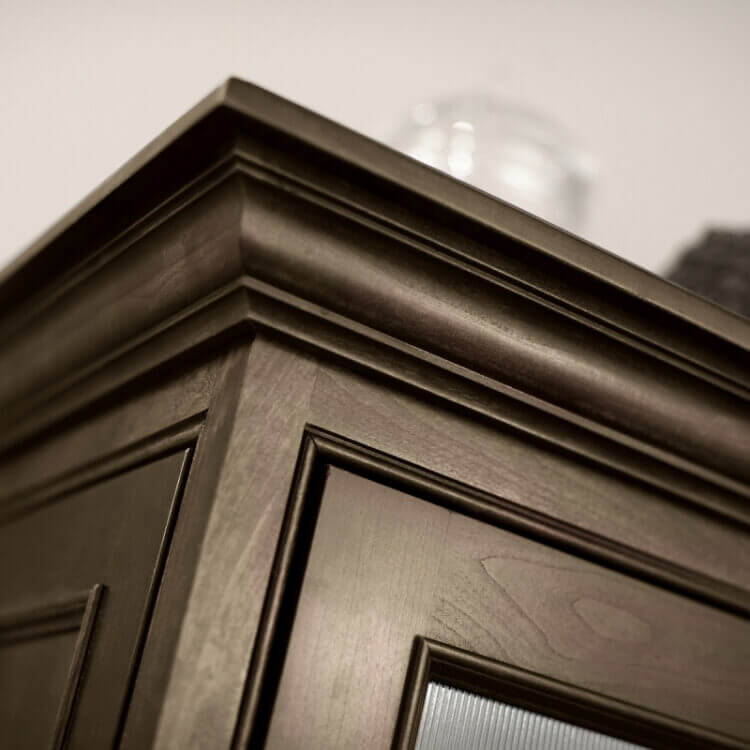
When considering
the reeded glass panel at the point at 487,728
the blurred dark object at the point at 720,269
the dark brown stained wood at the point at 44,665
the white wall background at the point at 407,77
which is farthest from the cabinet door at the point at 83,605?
the blurred dark object at the point at 720,269

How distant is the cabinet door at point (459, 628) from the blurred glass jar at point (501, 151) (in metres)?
0.65

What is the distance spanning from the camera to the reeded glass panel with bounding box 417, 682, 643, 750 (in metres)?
0.41

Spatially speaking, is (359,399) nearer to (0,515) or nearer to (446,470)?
(446,470)

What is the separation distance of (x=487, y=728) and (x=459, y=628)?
0.04 m

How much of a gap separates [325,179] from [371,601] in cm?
15

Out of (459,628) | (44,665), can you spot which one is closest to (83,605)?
(44,665)

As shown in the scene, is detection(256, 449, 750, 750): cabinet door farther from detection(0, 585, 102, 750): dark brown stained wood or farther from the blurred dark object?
the blurred dark object

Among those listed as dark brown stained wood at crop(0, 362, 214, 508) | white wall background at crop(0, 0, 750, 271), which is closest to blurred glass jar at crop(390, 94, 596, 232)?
white wall background at crop(0, 0, 750, 271)

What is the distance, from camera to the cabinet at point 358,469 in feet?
1.26

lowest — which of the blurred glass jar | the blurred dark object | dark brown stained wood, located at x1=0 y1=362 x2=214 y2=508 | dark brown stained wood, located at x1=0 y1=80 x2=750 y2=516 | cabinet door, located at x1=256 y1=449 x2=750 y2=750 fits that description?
cabinet door, located at x1=256 y1=449 x2=750 y2=750

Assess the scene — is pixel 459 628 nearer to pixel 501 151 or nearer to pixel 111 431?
pixel 111 431

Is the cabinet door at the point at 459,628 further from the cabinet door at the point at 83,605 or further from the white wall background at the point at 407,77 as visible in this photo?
the white wall background at the point at 407,77

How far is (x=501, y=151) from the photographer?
1.09 metres

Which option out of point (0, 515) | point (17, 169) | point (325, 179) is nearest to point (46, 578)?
point (0, 515)
